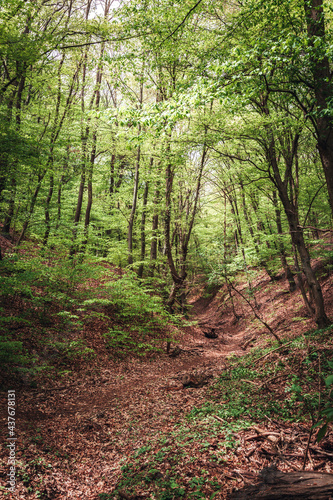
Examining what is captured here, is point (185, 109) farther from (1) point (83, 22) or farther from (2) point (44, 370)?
(1) point (83, 22)

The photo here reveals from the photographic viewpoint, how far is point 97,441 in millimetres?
4781

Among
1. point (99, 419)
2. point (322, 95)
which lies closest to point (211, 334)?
point (99, 419)

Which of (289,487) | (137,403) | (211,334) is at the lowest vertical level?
(211,334)

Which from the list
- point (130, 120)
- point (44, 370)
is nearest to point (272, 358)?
point (44, 370)

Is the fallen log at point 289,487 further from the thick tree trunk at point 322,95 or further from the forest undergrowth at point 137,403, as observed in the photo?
the thick tree trunk at point 322,95

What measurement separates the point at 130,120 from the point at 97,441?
610 centimetres

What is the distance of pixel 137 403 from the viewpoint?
634cm

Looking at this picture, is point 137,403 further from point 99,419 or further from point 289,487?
point 289,487

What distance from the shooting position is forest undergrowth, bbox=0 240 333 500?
134 inches

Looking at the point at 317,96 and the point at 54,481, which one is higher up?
the point at 317,96

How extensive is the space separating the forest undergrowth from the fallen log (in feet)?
0.68

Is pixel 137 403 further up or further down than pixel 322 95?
further down

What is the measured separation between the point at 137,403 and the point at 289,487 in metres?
4.46

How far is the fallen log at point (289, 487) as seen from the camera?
235 cm
